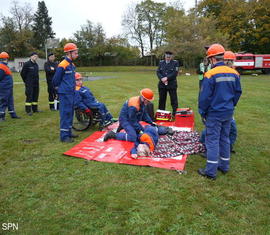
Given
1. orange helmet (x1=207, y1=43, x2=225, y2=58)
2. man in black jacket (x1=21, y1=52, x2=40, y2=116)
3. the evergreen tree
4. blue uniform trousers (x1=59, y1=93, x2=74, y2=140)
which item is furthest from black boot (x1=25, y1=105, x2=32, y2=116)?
the evergreen tree

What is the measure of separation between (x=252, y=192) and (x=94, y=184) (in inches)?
92.0

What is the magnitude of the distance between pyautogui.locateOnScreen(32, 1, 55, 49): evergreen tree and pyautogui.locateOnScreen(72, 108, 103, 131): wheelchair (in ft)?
176

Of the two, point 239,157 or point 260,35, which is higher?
point 260,35

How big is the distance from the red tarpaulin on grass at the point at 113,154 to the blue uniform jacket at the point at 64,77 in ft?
4.09

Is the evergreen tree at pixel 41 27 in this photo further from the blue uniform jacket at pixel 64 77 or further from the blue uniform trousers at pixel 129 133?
the blue uniform trousers at pixel 129 133

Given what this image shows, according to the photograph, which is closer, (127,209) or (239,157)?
(127,209)

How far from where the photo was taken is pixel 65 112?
557 cm

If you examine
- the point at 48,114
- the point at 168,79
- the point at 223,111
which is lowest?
the point at 48,114

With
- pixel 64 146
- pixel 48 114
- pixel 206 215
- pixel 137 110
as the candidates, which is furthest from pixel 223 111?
pixel 48 114

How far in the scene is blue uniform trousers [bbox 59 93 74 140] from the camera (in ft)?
18.1

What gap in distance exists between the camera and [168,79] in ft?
24.8

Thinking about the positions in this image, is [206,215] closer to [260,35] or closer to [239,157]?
[239,157]

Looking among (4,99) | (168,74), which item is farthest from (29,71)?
(168,74)

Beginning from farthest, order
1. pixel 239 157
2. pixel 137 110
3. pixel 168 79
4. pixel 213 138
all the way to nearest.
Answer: pixel 168 79
pixel 137 110
pixel 239 157
pixel 213 138
